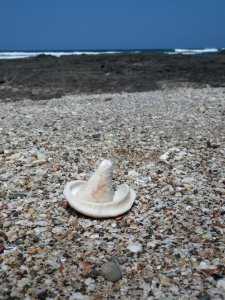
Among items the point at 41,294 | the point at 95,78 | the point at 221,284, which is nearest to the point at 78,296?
the point at 41,294

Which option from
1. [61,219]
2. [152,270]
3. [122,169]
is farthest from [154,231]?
[122,169]

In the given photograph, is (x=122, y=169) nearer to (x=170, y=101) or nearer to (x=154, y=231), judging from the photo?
(x=154, y=231)

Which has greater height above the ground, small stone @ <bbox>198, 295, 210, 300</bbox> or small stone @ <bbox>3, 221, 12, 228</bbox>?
small stone @ <bbox>3, 221, 12, 228</bbox>

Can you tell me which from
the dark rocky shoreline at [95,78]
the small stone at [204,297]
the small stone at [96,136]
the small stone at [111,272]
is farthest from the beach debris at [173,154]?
the dark rocky shoreline at [95,78]

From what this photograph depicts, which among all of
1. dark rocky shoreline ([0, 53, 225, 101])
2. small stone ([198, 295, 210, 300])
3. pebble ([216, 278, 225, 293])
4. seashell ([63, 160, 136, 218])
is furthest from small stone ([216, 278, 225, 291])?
dark rocky shoreline ([0, 53, 225, 101])

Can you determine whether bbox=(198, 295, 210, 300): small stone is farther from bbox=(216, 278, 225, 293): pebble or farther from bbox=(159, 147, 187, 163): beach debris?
bbox=(159, 147, 187, 163): beach debris

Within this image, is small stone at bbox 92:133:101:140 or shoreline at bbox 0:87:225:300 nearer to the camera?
shoreline at bbox 0:87:225:300

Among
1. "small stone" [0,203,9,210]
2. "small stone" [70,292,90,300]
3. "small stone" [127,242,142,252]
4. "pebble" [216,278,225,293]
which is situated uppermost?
"small stone" [0,203,9,210]
